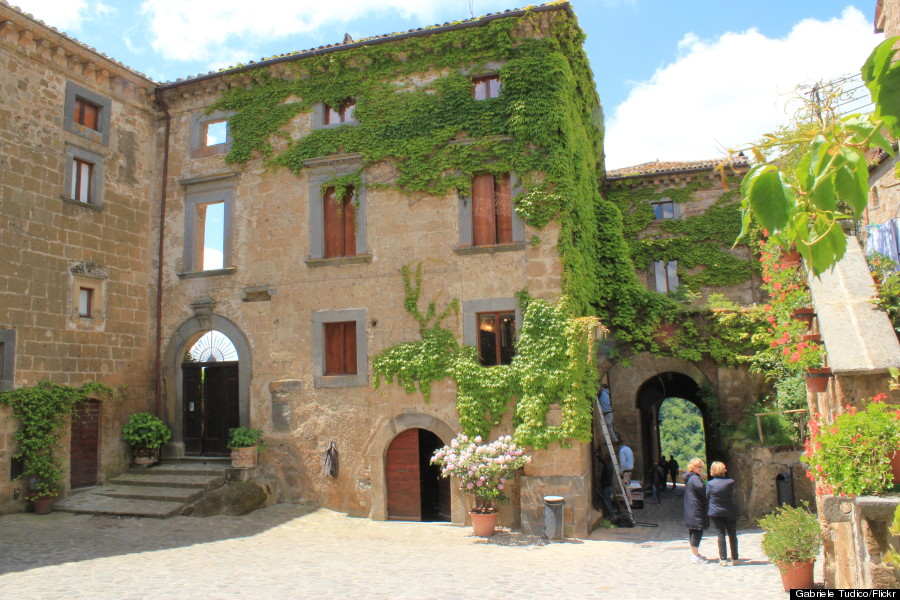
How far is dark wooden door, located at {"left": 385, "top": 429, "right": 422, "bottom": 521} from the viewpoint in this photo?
14289 millimetres

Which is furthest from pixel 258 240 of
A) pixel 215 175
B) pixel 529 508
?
pixel 529 508

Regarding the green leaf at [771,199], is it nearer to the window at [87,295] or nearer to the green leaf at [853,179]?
the green leaf at [853,179]

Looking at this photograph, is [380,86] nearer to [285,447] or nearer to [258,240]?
[258,240]

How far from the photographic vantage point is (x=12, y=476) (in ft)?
43.8

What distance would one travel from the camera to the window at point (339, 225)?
15.2 m

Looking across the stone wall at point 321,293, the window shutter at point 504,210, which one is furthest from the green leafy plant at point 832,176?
the window shutter at point 504,210

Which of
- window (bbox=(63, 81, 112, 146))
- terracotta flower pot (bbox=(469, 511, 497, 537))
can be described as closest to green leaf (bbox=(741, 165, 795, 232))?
terracotta flower pot (bbox=(469, 511, 497, 537))

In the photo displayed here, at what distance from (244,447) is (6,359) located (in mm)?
4755

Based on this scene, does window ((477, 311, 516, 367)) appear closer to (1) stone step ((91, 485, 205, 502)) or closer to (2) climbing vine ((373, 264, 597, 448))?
(2) climbing vine ((373, 264, 597, 448))

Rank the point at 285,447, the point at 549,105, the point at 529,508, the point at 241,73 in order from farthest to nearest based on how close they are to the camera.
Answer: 1. the point at 241,73
2. the point at 285,447
3. the point at 549,105
4. the point at 529,508

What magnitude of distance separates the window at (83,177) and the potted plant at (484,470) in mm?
9473

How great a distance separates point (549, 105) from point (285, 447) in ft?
29.5

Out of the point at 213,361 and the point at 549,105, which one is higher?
the point at 549,105

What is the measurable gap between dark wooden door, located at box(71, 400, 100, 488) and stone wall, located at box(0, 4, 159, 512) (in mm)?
176
